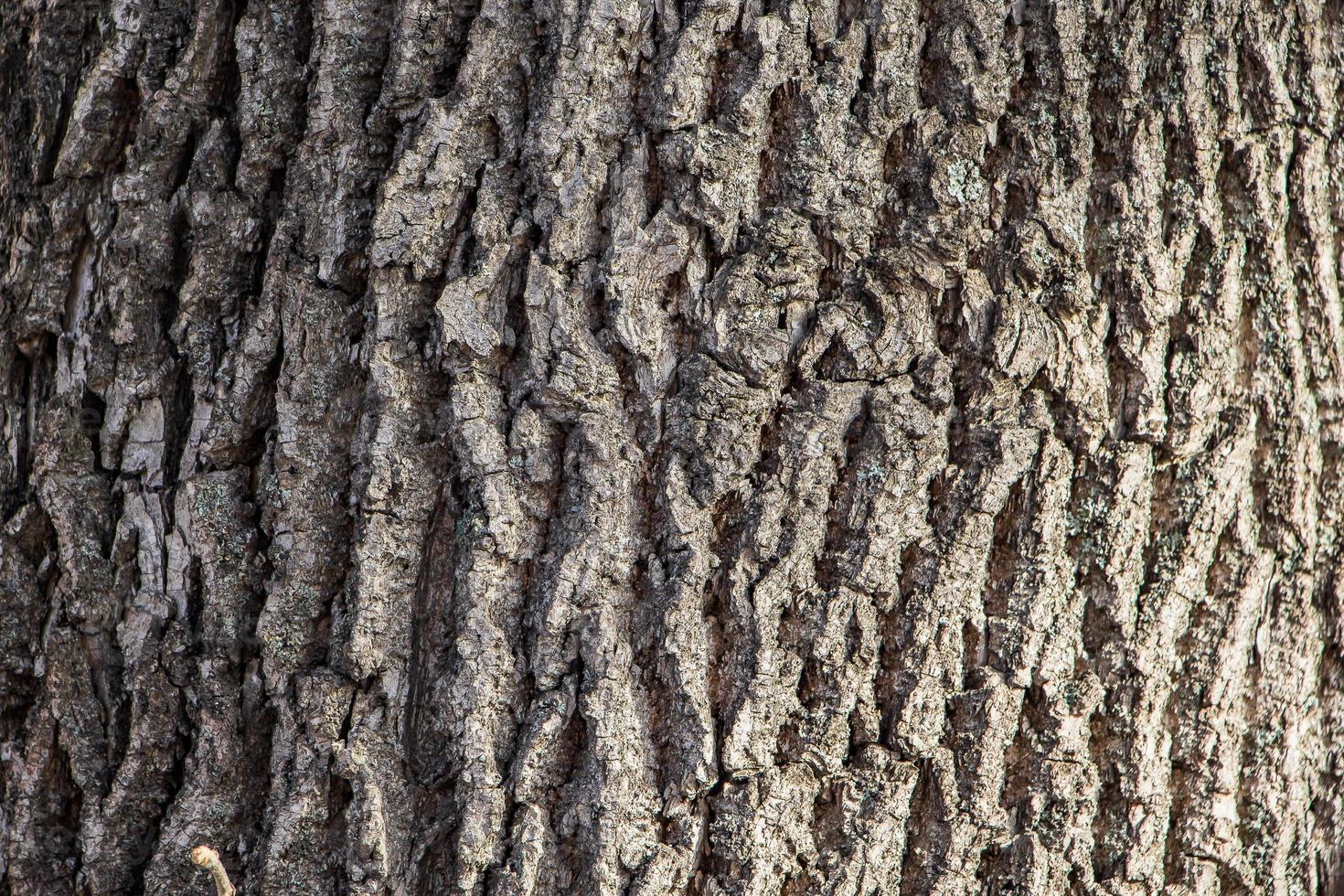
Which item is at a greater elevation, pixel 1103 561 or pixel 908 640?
pixel 1103 561

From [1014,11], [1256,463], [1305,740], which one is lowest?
[1305,740]

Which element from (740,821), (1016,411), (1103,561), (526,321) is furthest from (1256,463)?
(526,321)

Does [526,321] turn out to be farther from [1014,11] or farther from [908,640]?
[1014,11]

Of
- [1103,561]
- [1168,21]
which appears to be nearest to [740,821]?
[1103,561]

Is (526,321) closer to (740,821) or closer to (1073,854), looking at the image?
(740,821)

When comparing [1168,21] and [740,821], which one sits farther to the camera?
[1168,21]

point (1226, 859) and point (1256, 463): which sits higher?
point (1256, 463)
